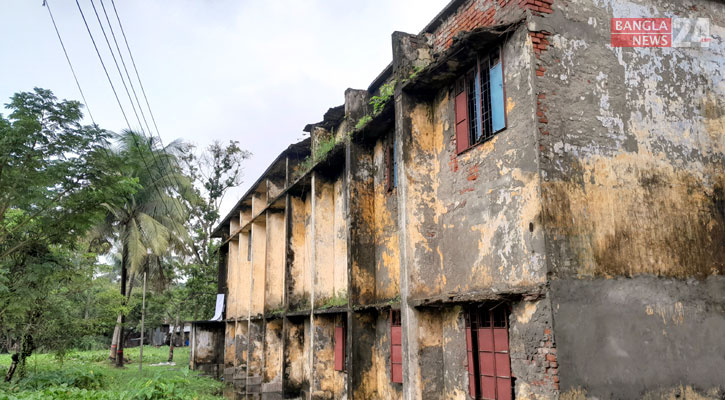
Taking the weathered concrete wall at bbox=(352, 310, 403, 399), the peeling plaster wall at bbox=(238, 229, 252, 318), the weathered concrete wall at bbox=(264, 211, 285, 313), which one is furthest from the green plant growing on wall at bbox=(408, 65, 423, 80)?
the peeling plaster wall at bbox=(238, 229, 252, 318)

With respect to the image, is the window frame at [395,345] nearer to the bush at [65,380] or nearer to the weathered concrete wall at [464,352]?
the weathered concrete wall at [464,352]

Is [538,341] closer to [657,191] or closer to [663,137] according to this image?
[657,191]

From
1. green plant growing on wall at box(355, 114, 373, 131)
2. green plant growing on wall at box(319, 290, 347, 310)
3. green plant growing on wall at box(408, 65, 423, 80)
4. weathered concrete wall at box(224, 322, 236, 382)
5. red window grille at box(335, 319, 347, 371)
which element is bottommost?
weathered concrete wall at box(224, 322, 236, 382)

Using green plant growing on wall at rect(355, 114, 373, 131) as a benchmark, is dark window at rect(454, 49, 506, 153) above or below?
below

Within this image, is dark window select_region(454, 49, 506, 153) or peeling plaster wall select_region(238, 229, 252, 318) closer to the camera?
dark window select_region(454, 49, 506, 153)

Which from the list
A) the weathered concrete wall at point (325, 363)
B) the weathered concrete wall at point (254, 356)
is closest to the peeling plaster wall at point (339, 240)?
the weathered concrete wall at point (325, 363)

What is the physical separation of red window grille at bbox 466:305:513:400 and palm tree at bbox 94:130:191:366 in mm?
18334

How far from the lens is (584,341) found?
6.25 meters

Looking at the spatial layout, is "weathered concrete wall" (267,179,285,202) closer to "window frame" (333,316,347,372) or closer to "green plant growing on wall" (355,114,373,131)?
"window frame" (333,316,347,372)

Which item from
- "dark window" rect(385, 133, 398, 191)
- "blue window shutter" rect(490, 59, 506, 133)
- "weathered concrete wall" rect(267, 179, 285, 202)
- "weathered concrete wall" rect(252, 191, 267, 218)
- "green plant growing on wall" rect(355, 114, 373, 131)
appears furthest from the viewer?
"weathered concrete wall" rect(252, 191, 267, 218)

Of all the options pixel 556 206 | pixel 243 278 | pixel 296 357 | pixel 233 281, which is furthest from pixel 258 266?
pixel 556 206

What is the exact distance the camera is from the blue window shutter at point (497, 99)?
7521mm

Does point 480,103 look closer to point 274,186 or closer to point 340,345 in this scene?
point 340,345

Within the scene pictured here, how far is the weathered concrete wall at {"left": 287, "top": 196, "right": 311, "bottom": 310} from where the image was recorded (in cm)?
1516
